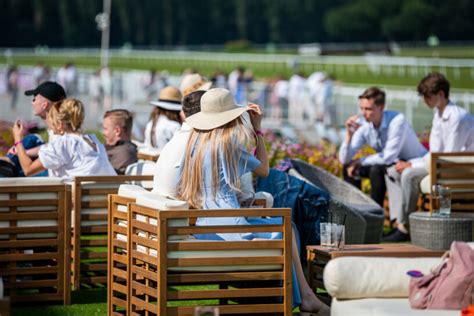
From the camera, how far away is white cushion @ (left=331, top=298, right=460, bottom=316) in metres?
5.66

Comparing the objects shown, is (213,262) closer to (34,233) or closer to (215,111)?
(215,111)

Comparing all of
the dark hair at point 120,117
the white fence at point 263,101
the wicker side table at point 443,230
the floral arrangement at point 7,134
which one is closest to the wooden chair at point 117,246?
the dark hair at point 120,117

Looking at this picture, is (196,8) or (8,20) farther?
(196,8)

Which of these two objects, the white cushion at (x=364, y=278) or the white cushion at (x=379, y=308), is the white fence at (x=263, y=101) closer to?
the white cushion at (x=364, y=278)

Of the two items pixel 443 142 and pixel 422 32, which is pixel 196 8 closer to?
pixel 422 32

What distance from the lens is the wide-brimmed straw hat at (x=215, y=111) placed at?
6.76 meters

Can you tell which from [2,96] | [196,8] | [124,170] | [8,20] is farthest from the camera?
[196,8]

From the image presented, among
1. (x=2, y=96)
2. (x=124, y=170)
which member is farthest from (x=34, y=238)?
(x=2, y=96)

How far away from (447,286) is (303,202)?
319cm

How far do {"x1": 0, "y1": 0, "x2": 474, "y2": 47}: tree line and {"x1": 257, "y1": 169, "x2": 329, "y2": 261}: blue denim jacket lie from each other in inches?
4013

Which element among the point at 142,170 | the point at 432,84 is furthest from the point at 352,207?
the point at 142,170

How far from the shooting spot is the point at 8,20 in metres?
108

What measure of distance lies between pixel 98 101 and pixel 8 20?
70336mm

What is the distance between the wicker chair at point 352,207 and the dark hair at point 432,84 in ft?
3.66
